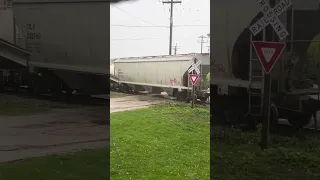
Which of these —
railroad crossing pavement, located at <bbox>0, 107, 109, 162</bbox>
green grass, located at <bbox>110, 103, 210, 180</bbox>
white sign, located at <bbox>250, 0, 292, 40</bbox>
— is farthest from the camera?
railroad crossing pavement, located at <bbox>0, 107, 109, 162</bbox>

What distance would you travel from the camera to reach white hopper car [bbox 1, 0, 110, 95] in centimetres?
174

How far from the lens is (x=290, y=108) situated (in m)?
1.66

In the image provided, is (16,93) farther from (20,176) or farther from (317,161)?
(317,161)

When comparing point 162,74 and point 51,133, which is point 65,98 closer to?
point 51,133

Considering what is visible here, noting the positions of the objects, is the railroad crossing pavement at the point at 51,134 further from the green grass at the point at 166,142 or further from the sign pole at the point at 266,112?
the sign pole at the point at 266,112

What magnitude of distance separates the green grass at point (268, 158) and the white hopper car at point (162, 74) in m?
0.27

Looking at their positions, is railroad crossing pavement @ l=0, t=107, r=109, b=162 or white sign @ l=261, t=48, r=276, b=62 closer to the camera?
white sign @ l=261, t=48, r=276, b=62

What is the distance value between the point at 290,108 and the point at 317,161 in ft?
1.04

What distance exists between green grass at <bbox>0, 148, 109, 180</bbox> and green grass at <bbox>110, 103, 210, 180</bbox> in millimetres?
183

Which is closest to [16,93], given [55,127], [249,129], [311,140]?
[55,127]

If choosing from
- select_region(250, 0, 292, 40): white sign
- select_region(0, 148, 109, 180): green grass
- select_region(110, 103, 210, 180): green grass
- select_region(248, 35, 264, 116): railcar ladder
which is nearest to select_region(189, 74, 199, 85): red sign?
select_region(110, 103, 210, 180): green grass

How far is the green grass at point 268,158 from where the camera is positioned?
5.52ft

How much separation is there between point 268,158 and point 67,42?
1257mm

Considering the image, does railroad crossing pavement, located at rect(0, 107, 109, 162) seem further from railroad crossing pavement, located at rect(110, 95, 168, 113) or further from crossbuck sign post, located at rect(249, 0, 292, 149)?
crossbuck sign post, located at rect(249, 0, 292, 149)
